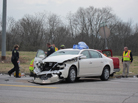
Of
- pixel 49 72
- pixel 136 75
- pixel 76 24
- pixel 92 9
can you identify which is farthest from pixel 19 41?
pixel 49 72

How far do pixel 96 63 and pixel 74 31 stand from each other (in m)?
52.8

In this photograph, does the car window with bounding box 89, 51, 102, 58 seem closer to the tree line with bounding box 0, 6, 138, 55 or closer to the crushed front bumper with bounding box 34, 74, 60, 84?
the crushed front bumper with bounding box 34, 74, 60, 84

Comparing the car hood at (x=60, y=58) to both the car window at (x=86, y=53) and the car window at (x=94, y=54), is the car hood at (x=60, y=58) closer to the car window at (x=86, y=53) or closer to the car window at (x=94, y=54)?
the car window at (x=86, y=53)

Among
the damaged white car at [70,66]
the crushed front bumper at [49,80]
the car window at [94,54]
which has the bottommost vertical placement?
the crushed front bumper at [49,80]

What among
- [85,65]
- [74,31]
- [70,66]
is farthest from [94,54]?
[74,31]

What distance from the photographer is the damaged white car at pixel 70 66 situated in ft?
36.8

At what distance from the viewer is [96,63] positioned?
13.2 metres

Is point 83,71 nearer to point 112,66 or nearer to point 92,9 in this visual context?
point 112,66

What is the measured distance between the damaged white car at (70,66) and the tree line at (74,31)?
4619 cm

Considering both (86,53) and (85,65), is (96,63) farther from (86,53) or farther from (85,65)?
(85,65)

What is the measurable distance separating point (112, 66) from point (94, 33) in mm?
52563

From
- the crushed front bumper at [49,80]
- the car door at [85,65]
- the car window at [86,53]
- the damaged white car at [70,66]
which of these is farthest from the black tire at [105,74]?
the crushed front bumper at [49,80]

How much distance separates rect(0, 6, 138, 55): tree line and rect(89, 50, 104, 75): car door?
46029 millimetres

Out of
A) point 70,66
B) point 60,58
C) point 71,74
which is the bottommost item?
point 71,74
